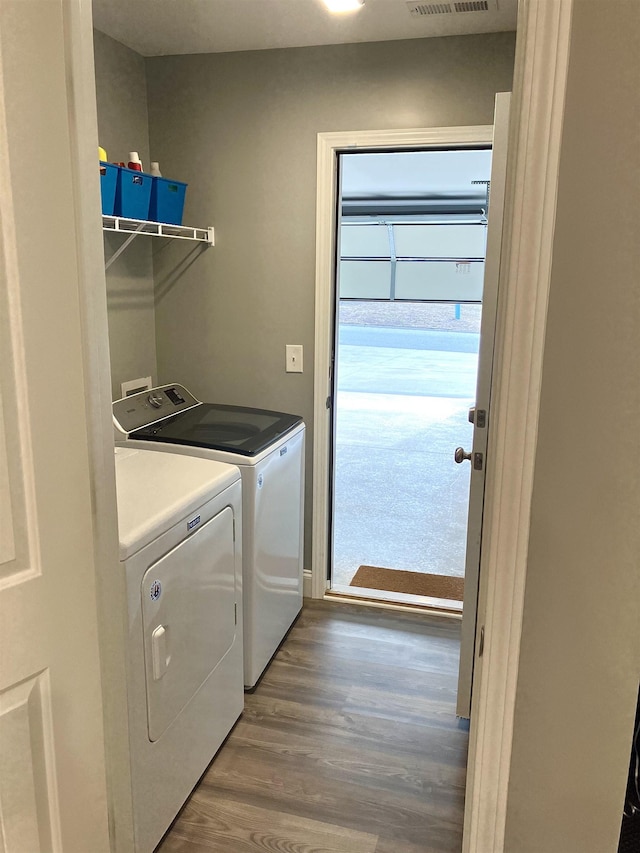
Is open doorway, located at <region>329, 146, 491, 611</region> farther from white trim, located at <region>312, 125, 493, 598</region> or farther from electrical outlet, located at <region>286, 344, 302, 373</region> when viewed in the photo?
electrical outlet, located at <region>286, 344, 302, 373</region>

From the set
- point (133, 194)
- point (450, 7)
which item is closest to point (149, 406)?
point (133, 194)

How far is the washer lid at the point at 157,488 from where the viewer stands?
5.37ft

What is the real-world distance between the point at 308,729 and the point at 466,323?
13.7 meters

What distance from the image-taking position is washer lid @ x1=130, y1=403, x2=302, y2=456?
7.94 feet

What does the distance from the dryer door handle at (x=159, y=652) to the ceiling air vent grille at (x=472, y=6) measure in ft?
7.61

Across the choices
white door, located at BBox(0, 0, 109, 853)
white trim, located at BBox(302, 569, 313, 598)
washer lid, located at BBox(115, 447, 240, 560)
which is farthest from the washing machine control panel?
white door, located at BBox(0, 0, 109, 853)

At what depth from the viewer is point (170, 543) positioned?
1758 millimetres

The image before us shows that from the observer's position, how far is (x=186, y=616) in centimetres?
188

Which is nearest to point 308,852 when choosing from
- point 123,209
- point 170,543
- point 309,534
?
point 170,543

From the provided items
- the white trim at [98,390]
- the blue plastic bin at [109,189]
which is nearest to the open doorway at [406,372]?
the blue plastic bin at [109,189]

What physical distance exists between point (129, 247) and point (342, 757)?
2289 mm

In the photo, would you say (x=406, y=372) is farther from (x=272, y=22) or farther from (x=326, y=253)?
(x=272, y=22)

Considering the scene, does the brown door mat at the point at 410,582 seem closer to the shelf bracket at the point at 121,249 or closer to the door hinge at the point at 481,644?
the shelf bracket at the point at 121,249

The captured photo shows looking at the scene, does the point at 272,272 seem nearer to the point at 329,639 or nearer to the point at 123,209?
the point at 123,209
